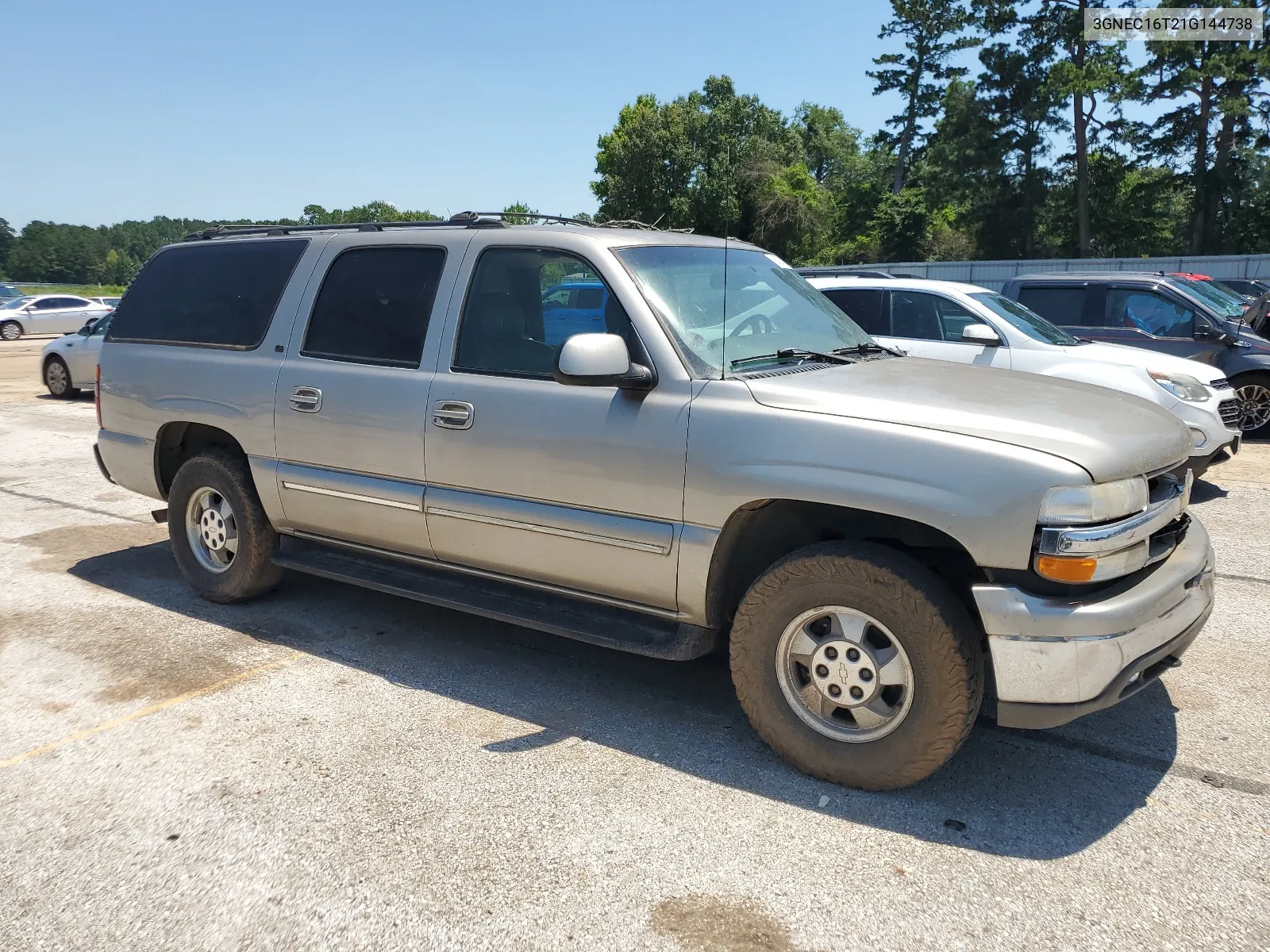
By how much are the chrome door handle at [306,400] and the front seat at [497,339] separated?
0.88 meters

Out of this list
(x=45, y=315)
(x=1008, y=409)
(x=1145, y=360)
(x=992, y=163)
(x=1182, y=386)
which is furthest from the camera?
(x=992, y=163)

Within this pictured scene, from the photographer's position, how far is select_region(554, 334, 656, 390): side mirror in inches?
139

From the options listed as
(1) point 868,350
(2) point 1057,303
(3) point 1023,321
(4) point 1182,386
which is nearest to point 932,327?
(3) point 1023,321

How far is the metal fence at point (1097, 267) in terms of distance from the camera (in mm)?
24781

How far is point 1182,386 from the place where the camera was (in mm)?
8188

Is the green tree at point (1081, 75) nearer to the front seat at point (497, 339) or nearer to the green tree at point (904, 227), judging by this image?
the green tree at point (904, 227)

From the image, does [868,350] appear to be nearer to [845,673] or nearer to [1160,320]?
[845,673]

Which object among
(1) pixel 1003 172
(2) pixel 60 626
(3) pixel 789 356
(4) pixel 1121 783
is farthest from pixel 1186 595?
(1) pixel 1003 172

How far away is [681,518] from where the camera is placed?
3.63 m

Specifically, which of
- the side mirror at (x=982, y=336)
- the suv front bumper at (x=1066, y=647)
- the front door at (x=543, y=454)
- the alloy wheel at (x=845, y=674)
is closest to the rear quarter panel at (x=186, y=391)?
the front door at (x=543, y=454)

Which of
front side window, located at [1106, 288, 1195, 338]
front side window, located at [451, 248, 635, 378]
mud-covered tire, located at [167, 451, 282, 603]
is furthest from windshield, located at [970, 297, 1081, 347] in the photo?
mud-covered tire, located at [167, 451, 282, 603]

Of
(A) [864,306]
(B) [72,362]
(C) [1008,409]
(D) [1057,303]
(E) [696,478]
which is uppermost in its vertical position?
(D) [1057,303]

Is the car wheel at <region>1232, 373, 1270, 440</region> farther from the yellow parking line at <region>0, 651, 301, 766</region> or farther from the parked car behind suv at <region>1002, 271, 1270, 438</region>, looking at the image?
the yellow parking line at <region>0, 651, 301, 766</region>

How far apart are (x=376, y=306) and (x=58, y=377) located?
45.7 ft
